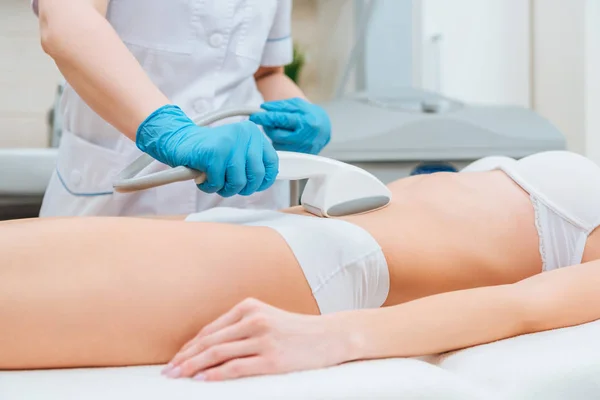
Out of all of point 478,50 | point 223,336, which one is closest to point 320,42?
point 478,50

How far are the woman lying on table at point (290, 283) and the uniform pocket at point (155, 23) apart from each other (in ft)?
1.33

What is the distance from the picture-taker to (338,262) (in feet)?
2.75

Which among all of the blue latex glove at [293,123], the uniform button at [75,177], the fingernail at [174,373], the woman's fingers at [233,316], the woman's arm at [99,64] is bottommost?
the fingernail at [174,373]

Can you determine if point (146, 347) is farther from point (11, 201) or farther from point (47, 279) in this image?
point (11, 201)

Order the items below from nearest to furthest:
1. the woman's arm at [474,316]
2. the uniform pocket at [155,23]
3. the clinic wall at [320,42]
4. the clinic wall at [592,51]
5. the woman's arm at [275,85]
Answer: the woman's arm at [474,316]
the uniform pocket at [155,23]
the woman's arm at [275,85]
the clinic wall at [592,51]
the clinic wall at [320,42]

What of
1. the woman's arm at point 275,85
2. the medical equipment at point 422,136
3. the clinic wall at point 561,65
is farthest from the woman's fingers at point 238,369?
the clinic wall at point 561,65

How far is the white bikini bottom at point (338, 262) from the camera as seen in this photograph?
83cm

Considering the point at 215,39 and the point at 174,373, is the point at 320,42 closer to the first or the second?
the point at 215,39

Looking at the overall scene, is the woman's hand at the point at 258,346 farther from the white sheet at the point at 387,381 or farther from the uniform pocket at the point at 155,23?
the uniform pocket at the point at 155,23

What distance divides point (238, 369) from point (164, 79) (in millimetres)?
765

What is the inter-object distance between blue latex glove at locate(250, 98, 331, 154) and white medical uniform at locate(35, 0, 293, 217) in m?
0.13

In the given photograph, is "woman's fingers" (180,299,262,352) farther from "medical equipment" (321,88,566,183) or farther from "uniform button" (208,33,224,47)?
"medical equipment" (321,88,566,183)

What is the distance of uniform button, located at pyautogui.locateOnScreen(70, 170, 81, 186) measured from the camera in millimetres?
1227

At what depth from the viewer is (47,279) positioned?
0.69 meters
